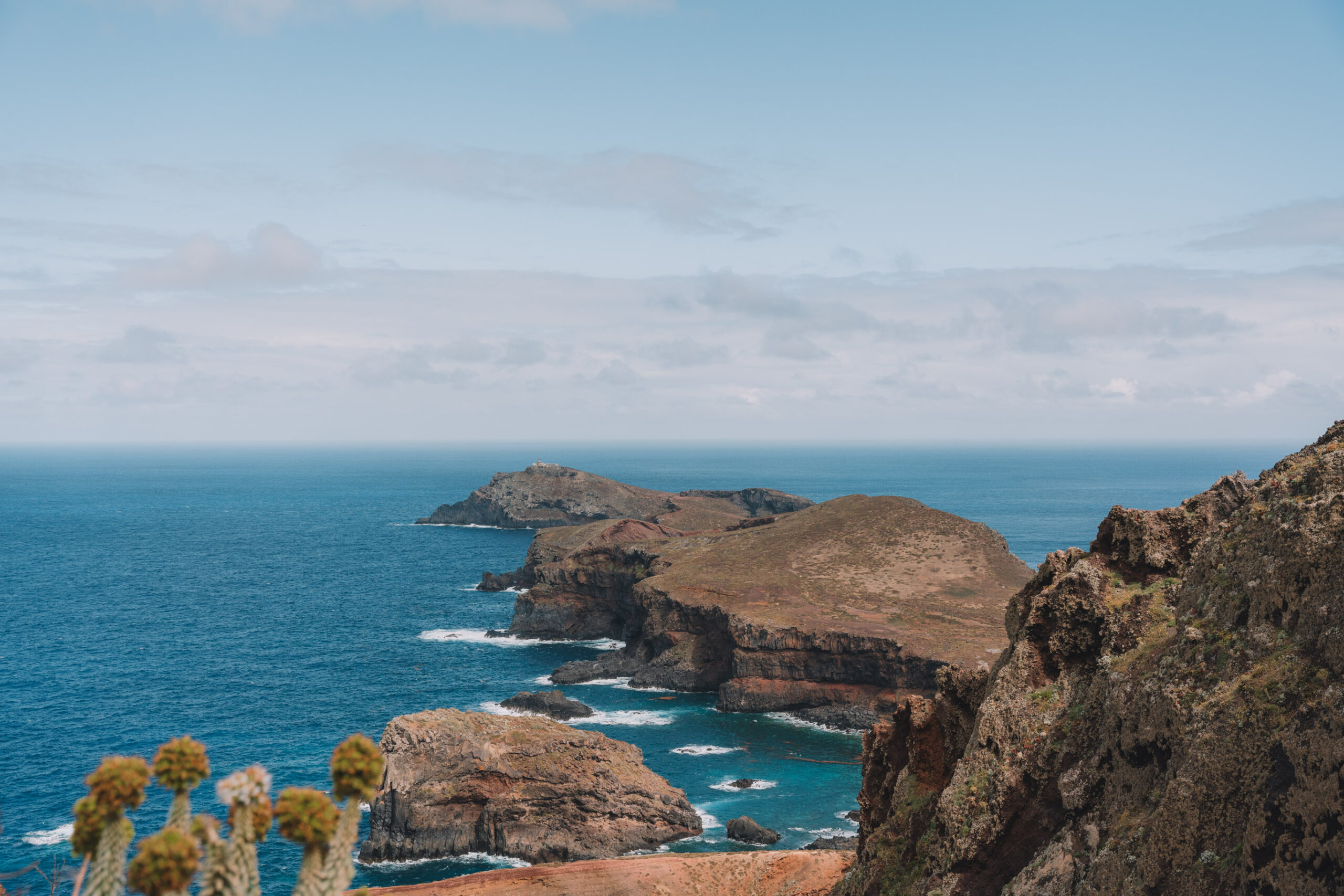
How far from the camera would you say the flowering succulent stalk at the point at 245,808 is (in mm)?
9875

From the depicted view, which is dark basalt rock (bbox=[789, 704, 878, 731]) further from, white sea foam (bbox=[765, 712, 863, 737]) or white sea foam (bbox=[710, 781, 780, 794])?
white sea foam (bbox=[710, 781, 780, 794])

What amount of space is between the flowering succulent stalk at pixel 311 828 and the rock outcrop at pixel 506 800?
57468 mm

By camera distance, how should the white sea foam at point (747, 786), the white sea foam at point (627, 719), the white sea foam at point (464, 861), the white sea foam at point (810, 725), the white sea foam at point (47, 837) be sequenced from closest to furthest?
1. the white sea foam at point (47, 837)
2. the white sea foam at point (464, 861)
3. the white sea foam at point (747, 786)
4. the white sea foam at point (810, 725)
5. the white sea foam at point (627, 719)

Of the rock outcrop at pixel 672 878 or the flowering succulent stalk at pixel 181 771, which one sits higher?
the flowering succulent stalk at pixel 181 771

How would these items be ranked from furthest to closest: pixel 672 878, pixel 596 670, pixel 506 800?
1. pixel 596 670
2. pixel 506 800
3. pixel 672 878

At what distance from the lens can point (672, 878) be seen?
48.4 meters

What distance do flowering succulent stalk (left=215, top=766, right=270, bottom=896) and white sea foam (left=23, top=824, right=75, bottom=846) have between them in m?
64.7

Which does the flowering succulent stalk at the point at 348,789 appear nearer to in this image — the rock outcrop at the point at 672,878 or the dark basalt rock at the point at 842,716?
the rock outcrop at the point at 672,878

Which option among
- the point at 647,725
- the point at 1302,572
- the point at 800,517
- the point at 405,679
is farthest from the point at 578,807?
the point at 800,517

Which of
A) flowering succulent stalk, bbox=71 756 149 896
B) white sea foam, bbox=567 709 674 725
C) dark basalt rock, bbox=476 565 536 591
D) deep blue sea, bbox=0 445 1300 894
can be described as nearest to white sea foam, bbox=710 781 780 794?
deep blue sea, bbox=0 445 1300 894

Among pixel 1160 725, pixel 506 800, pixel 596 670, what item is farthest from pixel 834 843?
pixel 596 670

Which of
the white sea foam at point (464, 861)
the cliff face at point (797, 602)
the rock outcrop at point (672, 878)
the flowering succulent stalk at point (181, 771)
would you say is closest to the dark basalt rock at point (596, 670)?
the cliff face at point (797, 602)

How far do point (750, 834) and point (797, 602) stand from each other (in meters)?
48.0

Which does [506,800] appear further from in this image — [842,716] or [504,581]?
[504,581]
